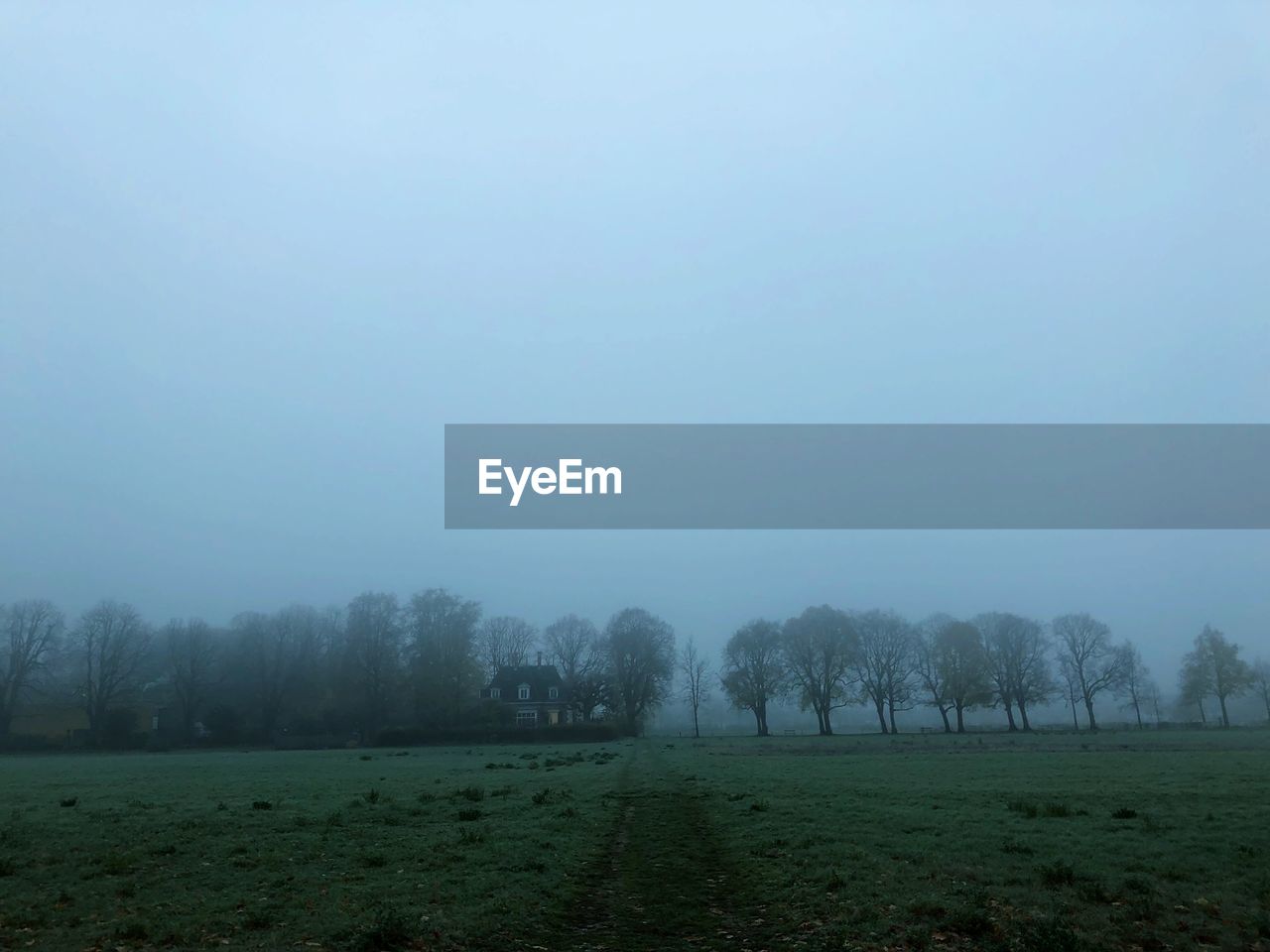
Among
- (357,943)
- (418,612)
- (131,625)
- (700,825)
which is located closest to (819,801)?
(700,825)

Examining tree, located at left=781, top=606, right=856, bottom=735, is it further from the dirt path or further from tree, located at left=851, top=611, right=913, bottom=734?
the dirt path

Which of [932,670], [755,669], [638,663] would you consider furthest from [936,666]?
[638,663]

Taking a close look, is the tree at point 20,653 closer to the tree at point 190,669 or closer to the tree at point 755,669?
the tree at point 190,669

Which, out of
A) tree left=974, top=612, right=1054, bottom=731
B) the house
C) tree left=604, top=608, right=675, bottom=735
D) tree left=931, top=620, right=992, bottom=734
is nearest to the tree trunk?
tree left=931, top=620, right=992, bottom=734

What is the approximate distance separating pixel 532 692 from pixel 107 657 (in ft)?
182

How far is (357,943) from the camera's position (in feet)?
38.0

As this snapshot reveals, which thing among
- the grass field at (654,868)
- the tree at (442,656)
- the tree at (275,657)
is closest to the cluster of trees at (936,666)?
the tree at (442,656)

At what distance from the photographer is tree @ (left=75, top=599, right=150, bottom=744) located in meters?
110

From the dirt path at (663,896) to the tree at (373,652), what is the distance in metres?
83.7

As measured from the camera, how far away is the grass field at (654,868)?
12320 millimetres

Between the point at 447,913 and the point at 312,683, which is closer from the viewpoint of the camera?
the point at 447,913

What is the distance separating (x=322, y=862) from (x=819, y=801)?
15395 millimetres

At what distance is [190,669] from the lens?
366 ft

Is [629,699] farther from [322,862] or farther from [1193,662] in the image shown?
[322,862]
